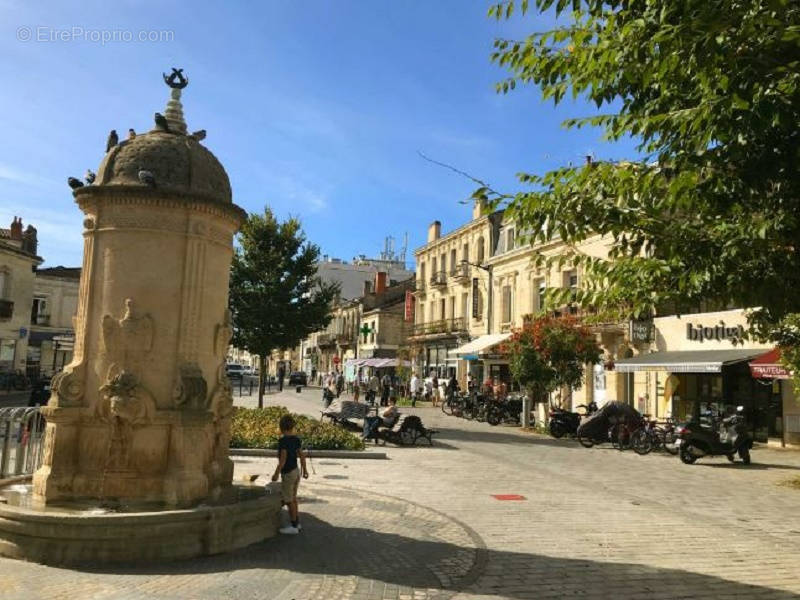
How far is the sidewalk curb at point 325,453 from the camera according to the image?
13656 mm

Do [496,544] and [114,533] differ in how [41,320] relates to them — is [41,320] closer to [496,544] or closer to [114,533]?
[114,533]

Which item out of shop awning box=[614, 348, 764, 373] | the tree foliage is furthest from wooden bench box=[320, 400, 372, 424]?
shop awning box=[614, 348, 764, 373]

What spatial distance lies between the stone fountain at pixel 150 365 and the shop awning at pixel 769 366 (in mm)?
14591

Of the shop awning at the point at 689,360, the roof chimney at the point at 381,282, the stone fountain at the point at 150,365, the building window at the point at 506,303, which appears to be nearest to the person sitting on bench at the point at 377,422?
the shop awning at the point at 689,360

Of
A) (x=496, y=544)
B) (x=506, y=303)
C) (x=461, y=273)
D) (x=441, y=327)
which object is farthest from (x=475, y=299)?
(x=496, y=544)

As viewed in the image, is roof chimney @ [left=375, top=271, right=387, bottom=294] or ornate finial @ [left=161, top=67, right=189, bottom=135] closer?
ornate finial @ [left=161, top=67, right=189, bottom=135]

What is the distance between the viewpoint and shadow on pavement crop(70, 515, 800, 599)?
5.68 meters

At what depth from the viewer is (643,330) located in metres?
24.3

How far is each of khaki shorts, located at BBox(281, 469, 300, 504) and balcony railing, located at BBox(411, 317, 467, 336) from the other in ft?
110

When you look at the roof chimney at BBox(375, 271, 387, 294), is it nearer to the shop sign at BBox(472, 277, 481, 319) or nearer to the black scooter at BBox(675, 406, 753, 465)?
the shop sign at BBox(472, 277, 481, 319)

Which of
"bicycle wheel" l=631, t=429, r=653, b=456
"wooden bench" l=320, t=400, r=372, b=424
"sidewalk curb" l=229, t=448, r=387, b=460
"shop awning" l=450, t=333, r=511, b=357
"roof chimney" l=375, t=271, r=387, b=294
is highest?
"roof chimney" l=375, t=271, r=387, b=294

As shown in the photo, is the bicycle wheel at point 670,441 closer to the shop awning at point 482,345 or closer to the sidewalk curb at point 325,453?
the sidewalk curb at point 325,453

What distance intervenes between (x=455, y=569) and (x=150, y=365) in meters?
3.68

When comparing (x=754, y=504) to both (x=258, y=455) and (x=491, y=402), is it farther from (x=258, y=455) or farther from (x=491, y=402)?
(x=491, y=402)
